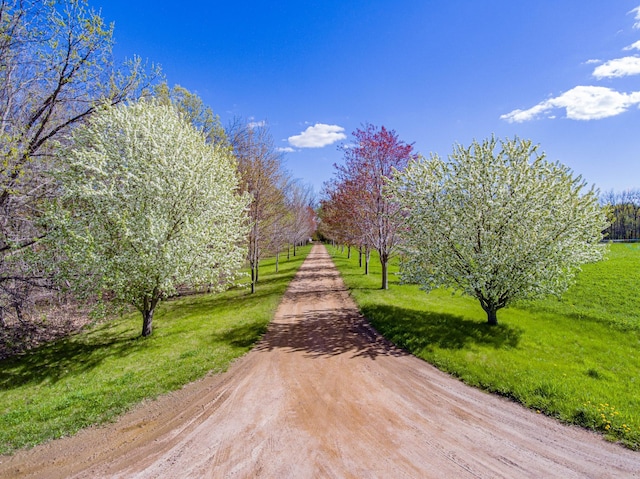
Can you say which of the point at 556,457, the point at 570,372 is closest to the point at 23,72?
the point at 556,457

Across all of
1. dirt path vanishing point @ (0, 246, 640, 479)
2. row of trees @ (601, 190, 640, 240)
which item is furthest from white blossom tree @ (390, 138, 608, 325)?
row of trees @ (601, 190, 640, 240)

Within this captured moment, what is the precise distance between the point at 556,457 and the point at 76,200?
16.3 metres

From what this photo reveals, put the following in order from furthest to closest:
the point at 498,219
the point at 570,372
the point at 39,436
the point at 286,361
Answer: the point at 498,219, the point at 286,361, the point at 570,372, the point at 39,436

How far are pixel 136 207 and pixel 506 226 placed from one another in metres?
14.0

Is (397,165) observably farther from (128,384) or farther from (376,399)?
(128,384)

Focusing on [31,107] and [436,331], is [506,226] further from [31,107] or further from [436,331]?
[31,107]

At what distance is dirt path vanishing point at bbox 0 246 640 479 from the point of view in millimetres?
5285

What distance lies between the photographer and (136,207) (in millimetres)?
11430

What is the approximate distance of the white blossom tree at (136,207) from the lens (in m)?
11.0

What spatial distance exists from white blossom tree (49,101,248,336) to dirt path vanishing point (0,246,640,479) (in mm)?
5187

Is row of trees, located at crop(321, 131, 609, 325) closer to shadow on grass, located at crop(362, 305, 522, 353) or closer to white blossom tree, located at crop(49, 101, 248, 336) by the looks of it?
shadow on grass, located at crop(362, 305, 522, 353)

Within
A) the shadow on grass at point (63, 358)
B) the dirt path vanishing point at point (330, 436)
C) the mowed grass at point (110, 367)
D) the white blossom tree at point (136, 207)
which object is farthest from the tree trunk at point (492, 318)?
the shadow on grass at point (63, 358)

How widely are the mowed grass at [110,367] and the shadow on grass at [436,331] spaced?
17.9 ft

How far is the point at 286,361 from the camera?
9875 mm
